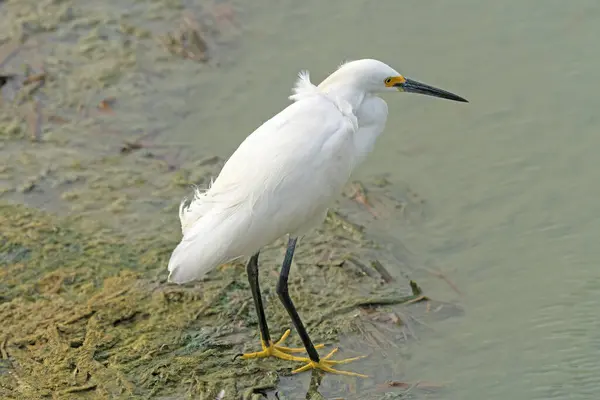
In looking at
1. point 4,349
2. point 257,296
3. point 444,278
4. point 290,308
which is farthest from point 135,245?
point 444,278

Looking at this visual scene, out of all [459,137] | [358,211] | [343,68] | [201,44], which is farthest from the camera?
[201,44]

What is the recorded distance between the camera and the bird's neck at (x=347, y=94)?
4.27m

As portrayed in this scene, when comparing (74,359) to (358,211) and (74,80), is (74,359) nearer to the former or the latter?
(358,211)

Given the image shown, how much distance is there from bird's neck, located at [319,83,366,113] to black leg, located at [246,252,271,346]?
0.81 m

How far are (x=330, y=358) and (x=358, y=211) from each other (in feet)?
4.31

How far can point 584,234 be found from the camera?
5.23 metres

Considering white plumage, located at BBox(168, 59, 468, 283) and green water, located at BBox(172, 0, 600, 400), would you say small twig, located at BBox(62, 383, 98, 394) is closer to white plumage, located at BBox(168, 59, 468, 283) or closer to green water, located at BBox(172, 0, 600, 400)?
white plumage, located at BBox(168, 59, 468, 283)

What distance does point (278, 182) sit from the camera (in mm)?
4031

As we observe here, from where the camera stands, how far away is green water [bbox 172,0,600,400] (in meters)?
4.59

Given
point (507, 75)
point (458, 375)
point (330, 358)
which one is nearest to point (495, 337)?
point (458, 375)

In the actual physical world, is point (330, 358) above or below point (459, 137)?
below

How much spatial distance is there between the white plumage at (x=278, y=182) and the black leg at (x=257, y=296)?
0.23 m

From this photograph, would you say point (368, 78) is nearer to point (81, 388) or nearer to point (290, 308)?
point (290, 308)

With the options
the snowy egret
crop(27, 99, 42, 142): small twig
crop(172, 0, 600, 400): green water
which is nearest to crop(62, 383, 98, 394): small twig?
the snowy egret
